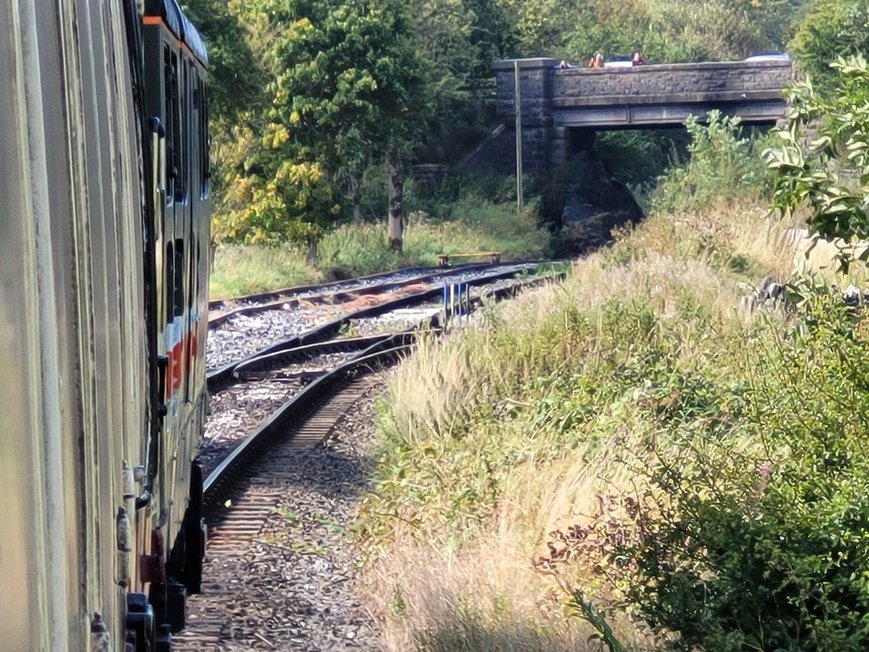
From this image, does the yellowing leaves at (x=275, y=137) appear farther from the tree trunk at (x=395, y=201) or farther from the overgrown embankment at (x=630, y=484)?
the overgrown embankment at (x=630, y=484)

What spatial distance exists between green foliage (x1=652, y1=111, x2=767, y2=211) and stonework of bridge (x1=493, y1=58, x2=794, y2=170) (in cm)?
1871

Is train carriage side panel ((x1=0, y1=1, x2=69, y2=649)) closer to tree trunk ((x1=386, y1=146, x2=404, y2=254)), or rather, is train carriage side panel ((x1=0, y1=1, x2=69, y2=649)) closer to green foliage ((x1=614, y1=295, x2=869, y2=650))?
green foliage ((x1=614, y1=295, x2=869, y2=650))

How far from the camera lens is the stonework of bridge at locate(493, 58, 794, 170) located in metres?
50.6

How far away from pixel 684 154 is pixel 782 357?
63.8m

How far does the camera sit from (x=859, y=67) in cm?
494

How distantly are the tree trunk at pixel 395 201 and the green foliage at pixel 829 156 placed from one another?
108 ft

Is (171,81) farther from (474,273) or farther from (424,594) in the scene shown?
(474,273)

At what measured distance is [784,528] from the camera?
4.95 metres

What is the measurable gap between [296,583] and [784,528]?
11.0 feet

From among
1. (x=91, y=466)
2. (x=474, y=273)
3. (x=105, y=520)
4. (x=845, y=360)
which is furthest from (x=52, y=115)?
(x=474, y=273)

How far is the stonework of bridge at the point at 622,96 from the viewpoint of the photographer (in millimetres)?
50562

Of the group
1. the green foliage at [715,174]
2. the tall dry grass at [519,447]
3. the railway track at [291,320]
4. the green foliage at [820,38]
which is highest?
the green foliage at [820,38]

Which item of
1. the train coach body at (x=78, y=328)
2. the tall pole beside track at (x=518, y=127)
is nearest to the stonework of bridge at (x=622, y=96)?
the tall pole beside track at (x=518, y=127)

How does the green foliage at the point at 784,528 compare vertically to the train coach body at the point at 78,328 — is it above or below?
below
